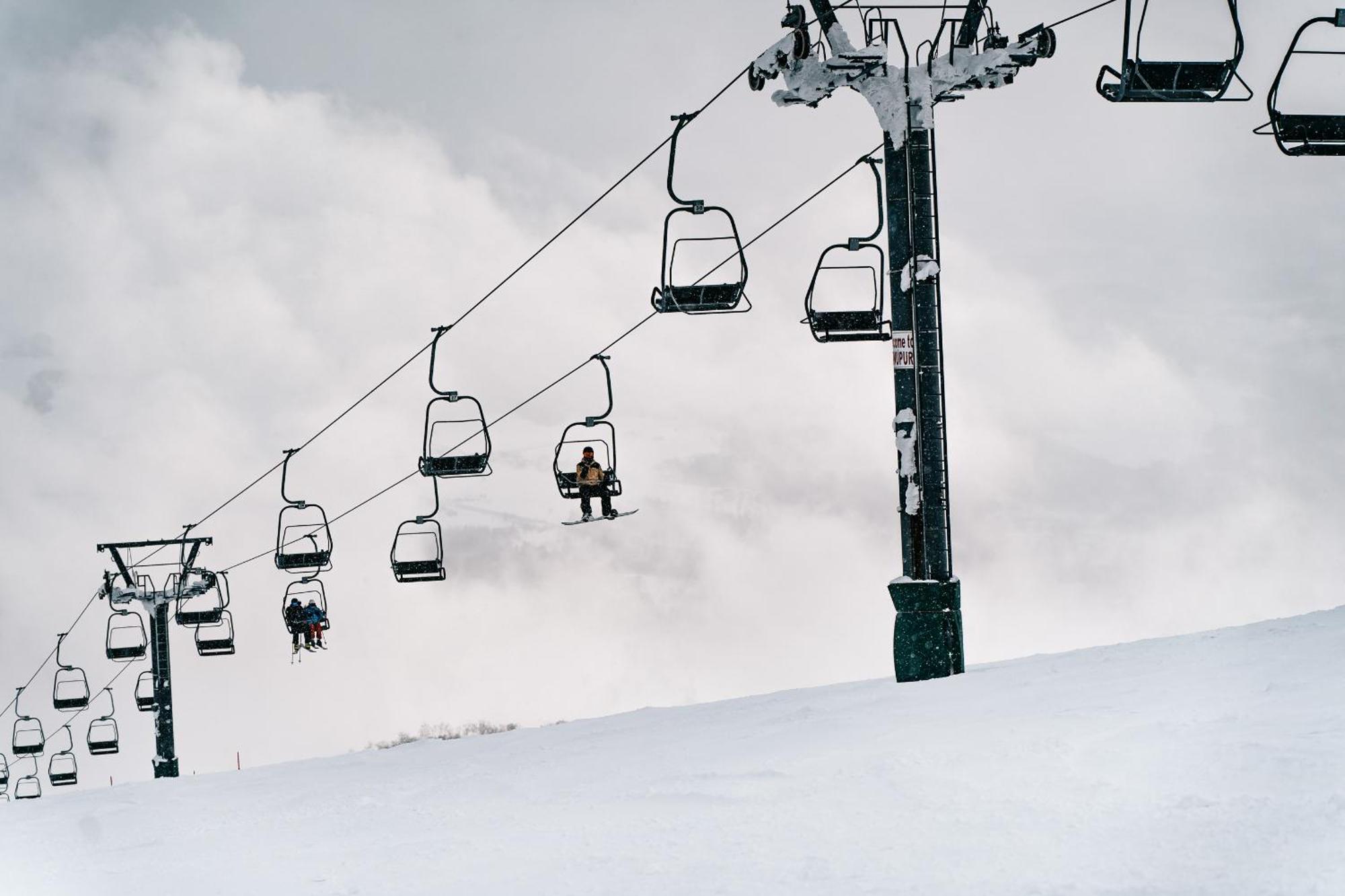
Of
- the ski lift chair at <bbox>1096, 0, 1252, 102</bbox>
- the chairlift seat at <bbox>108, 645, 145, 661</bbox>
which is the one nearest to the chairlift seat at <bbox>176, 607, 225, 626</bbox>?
the chairlift seat at <bbox>108, 645, 145, 661</bbox>

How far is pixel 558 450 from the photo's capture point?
1703 centimetres

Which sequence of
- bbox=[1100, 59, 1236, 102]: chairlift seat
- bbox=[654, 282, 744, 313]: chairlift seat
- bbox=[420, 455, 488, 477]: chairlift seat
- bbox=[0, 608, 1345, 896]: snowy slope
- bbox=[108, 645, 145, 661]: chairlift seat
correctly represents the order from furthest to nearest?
bbox=[108, 645, 145, 661]: chairlift seat < bbox=[420, 455, 488, 477]: chairlift seat < bbox=[654, 282, 744, 313]: chairlift seat < bbox=[1100, 59, 1236, 102]: chairlift seat < bbox=[0, 608, 1345, 896]: snowy slope

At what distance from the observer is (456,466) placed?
18.6 m

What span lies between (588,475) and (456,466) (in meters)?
1.59

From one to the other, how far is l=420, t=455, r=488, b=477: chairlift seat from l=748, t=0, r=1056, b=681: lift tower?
539 cm

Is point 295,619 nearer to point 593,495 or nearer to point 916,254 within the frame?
point 593,495

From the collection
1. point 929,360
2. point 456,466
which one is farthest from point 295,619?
A: point 929,360

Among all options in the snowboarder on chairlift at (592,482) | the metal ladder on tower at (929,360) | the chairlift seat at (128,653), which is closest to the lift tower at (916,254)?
the metal ladder on tower at (929,360)

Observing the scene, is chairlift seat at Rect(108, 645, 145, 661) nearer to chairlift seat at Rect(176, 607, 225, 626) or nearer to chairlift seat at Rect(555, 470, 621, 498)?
chairlift seat at Rect(176, 607, 225, 626)

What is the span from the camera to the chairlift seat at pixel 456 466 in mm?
18469

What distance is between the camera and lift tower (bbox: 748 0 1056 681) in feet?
50.7

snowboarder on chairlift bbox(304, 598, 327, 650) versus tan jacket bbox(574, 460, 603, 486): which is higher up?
tan jacket bbox(574, 460, 603, 486)

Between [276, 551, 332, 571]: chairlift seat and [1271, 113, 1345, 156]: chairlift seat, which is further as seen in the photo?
[276, 551, 332, 571]: chairlift seat

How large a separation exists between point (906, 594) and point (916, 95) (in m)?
4.97
